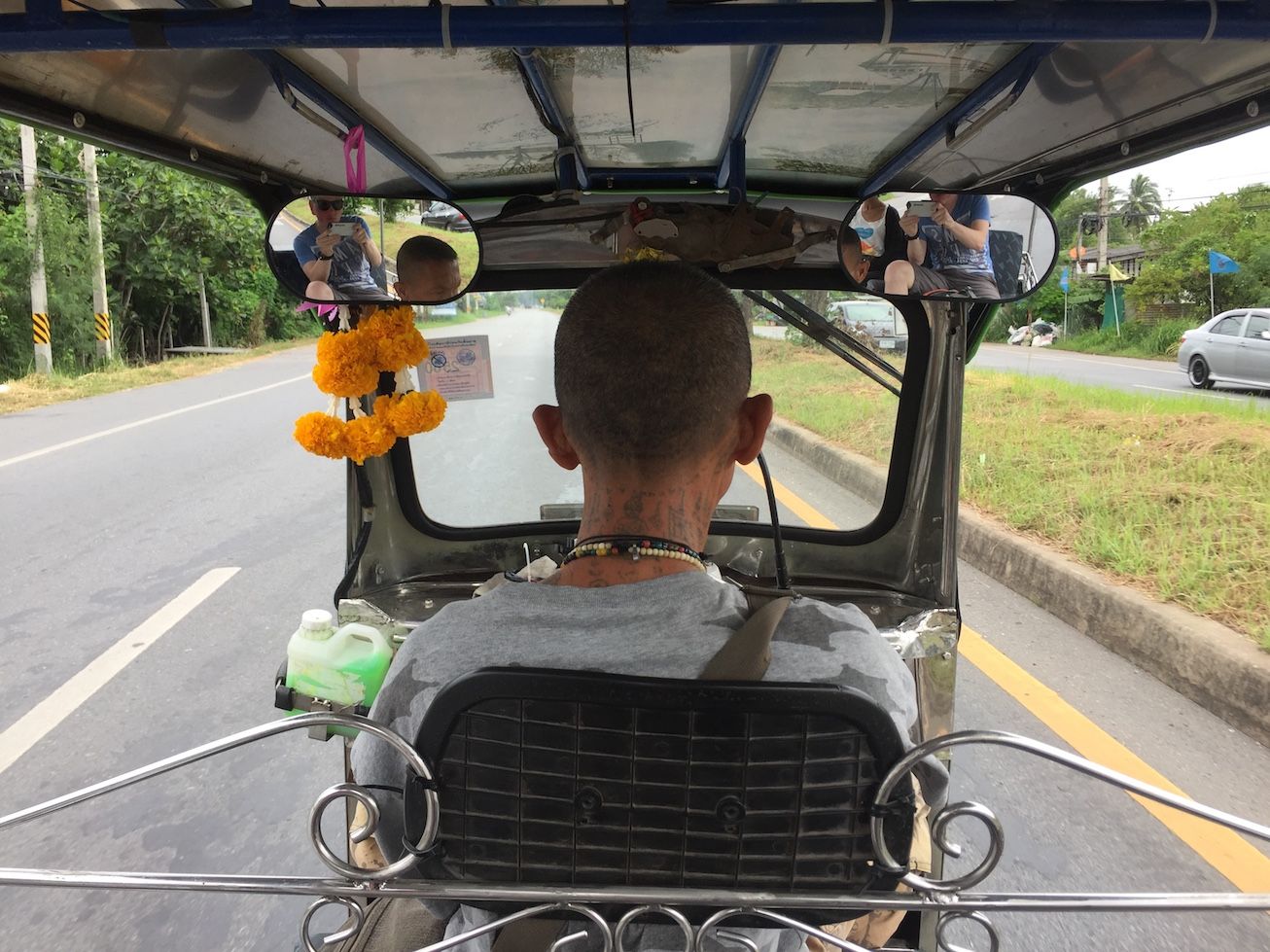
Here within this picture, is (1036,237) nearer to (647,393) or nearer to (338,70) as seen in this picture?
(647,393)

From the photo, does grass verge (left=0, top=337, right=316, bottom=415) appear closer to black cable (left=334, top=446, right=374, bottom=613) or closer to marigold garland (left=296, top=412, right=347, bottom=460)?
black cable (left=334, top=446, right=374, bottom=613)

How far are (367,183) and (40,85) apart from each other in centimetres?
101

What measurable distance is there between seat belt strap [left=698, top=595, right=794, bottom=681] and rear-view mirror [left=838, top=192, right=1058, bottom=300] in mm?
1085

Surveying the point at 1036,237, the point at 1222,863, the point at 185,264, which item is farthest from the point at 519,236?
the point at 185,264

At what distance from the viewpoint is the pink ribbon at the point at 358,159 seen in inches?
76.0

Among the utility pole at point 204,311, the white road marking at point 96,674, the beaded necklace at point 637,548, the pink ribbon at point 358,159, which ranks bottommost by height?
the white road marking at point 96,674

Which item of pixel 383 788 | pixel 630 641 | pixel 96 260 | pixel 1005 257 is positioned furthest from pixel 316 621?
pixel 96 260

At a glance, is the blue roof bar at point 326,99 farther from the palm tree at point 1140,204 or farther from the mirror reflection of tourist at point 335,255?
the palm tree at point 1140,204

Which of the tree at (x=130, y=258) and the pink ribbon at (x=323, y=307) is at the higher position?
the tree at (x=130, y=258)

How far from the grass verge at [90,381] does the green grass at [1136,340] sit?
24.5 meters

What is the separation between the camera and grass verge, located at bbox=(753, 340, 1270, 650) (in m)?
2.52

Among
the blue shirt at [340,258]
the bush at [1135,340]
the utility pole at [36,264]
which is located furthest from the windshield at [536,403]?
the bush at [1135,340]

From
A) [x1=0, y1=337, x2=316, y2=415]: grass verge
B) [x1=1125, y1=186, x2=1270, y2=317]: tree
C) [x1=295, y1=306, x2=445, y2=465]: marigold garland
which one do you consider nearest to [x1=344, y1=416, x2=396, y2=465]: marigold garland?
[x1=295, y1=306, x2=445, y2=465]: marigold garland

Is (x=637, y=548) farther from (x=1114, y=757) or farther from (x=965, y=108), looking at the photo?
(x=1114, y=757)
